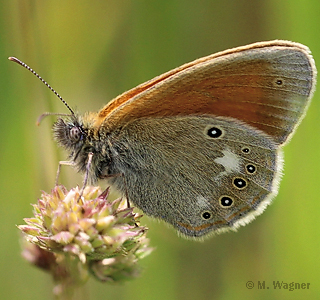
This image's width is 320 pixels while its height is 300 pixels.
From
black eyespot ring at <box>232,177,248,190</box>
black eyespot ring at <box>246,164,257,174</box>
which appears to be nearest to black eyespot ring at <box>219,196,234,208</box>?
black eyespot ring at <box>232,177,248,190</box>

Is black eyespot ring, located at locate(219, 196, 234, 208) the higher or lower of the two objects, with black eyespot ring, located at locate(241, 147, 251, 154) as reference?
lower

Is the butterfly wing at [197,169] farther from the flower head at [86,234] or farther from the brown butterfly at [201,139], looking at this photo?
the flower head at [86,234]

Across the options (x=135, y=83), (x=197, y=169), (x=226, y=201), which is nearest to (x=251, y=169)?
(x=226, y=201)

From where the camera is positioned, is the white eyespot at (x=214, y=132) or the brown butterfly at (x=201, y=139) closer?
the brown butterfly at (x=201, y=139)

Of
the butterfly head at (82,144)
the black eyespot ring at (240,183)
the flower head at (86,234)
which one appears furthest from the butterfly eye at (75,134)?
the black eyespot ring at (240,183)

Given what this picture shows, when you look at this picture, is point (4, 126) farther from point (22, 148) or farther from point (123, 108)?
point (123, 108)

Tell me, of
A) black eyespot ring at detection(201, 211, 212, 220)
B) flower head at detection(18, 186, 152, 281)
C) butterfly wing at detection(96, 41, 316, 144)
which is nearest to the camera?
flower head at detection(18, 186, 152, 281)

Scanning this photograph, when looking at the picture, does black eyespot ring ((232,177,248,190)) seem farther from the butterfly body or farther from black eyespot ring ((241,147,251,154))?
black eyespot ring ((241,147,251,154))
